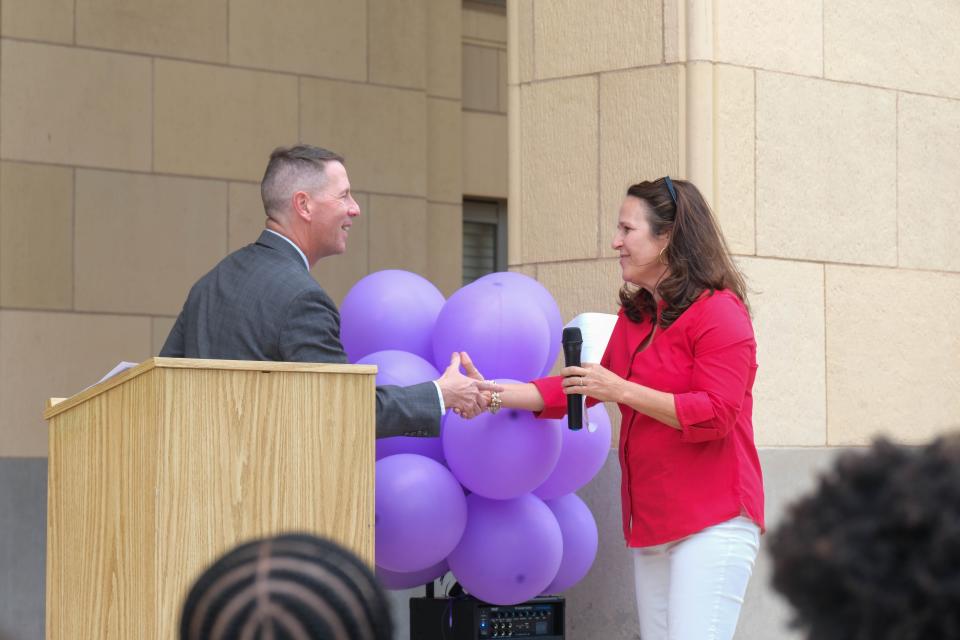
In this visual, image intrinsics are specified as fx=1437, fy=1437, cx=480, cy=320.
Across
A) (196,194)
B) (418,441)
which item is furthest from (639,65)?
(196,194)

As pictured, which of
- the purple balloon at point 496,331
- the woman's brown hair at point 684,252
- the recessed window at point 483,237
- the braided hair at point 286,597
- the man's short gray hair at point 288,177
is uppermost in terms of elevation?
the recessed window at point 483,237

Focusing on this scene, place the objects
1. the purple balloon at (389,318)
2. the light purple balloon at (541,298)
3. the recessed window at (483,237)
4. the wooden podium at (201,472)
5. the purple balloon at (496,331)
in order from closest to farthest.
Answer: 1. the wooden podium at (201,472)
2. the purple balloon at (496,331)
3. the light purple balloon at (541,298)
4. the purple balloon at (389,318)
5. the recessed window at (483,237)

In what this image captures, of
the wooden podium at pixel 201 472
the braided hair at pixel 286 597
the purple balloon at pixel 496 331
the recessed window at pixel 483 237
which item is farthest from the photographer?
the recessed window at pixel 483 237

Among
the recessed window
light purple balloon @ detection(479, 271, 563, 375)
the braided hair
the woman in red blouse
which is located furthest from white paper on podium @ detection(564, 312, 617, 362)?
the recessed window

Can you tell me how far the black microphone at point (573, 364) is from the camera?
12.8ft

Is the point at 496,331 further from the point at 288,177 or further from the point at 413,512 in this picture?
the point at 288,177

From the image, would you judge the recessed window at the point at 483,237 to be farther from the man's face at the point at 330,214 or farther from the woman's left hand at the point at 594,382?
the woman's left hand at the point at 594,382

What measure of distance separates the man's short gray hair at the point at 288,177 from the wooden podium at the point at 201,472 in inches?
31.3

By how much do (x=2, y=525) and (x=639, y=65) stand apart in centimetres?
472

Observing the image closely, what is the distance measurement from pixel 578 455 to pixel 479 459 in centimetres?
45

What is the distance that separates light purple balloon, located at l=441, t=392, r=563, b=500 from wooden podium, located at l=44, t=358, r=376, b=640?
68 cm

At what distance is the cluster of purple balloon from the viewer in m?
4.00

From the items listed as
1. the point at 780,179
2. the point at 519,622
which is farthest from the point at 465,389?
the point at 780,179

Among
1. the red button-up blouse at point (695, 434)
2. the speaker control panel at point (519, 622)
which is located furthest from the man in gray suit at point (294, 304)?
the speaker control panel at point (519, 622)
